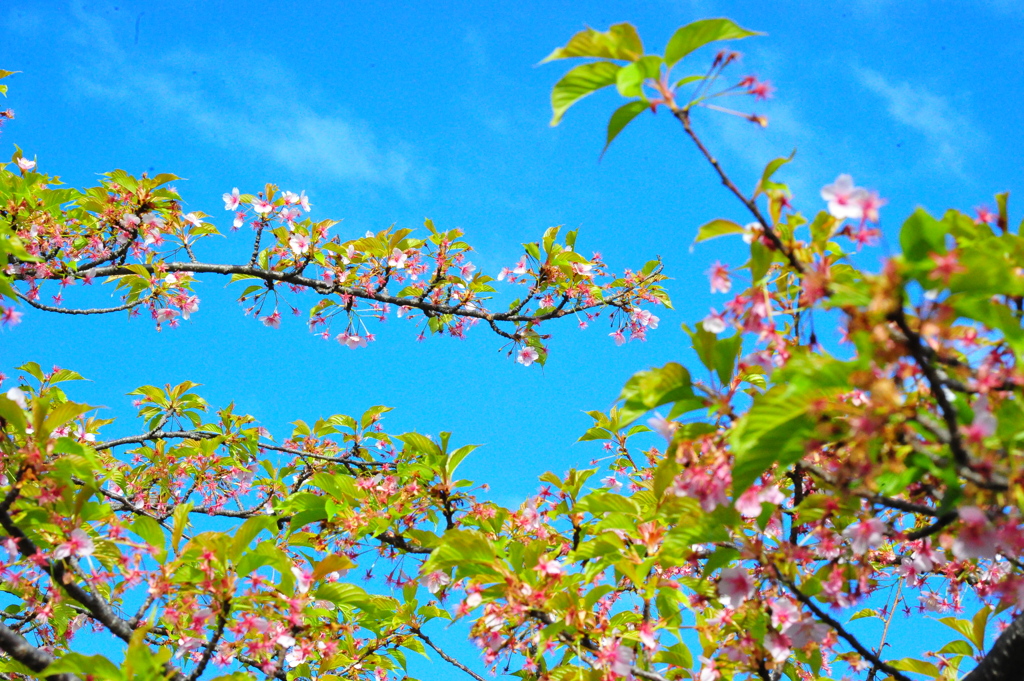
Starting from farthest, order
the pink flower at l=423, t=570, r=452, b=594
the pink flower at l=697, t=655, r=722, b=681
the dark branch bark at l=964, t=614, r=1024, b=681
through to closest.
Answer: the pink flower at l=423, t=570, r=452, b=594 → the pink flower at l=697, t=655, r=722, b=681 → the dark branch bark at l=964, t=614, r=1024, b=681

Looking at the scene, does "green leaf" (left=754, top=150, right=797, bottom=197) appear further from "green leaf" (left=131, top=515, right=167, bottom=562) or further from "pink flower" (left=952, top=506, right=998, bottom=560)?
"green leaf" (left=131, top=515, right=167, bottom=562)

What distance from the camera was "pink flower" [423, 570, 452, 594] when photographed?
3.90 meters

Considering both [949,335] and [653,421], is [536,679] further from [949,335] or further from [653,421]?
[949,335]

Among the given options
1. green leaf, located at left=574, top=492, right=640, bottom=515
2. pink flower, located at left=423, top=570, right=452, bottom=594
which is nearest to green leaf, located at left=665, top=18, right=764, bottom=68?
green leaf, located at left=574, top=492, right=640, bottom=515

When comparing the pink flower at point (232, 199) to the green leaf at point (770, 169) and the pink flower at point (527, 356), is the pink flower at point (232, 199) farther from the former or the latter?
the green leaf at point (770, 169)

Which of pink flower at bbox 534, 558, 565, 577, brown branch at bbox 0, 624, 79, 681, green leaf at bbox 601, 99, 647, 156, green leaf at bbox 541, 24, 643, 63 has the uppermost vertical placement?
green leaf at bbox 541, 24, 643, 63

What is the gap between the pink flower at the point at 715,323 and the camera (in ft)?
6.66

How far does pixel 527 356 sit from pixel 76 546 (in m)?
3.60

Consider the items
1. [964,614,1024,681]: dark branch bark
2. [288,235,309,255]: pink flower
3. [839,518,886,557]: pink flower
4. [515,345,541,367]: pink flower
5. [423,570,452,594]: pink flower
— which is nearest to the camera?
[839,518,886,557]: pink flower

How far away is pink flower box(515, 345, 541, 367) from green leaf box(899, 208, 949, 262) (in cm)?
427

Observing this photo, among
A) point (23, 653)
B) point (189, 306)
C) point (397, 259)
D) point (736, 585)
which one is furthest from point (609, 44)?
point (189, 306)

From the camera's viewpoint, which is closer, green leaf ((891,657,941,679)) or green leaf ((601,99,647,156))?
green leaf ((601,99,647,156))

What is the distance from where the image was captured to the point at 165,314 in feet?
18.8

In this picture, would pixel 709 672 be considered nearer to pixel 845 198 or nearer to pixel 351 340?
pixel 845 198
